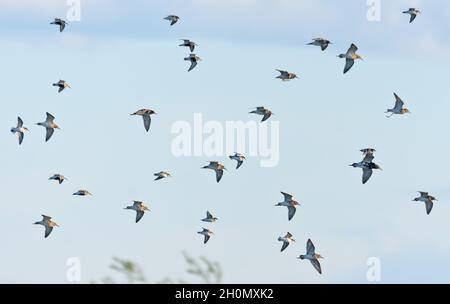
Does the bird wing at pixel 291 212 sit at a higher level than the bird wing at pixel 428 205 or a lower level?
lower

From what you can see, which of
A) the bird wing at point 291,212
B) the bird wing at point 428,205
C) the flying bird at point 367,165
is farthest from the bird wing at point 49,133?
the bird wing at point 428,205

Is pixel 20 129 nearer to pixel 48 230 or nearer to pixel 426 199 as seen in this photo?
pixel 48 230

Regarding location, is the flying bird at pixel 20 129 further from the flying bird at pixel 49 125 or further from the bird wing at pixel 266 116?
the bird wing at pixel 266 116

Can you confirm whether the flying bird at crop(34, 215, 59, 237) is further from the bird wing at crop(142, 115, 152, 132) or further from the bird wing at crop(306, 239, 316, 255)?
the bird wing at crop(306, 239, 316, 255)

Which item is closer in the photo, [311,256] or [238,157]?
[311,256]

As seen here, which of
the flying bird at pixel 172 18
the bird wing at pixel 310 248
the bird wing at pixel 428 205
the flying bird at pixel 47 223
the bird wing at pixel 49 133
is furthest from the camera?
the bird wing at pixel 428 205

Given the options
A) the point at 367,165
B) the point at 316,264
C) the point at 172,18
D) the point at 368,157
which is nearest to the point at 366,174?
the point at 367,165

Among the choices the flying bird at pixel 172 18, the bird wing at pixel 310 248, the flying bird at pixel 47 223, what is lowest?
the bird wing at pixel 310 248

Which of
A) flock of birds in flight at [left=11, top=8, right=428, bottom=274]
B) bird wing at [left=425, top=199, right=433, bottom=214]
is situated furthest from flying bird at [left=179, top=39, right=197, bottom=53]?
bird wing at [left=425, top=199, right=433, bottom=214]

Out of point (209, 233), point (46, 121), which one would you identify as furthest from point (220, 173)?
point (46, 121)
